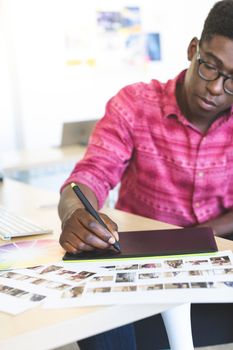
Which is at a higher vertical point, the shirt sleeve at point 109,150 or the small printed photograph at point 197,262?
the shirt sleeve at point 109,150

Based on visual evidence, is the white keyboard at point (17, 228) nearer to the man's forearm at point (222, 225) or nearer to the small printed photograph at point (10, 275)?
the small printed photograph at point (10, 275)

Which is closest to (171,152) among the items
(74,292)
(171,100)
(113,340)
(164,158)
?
(164,158)

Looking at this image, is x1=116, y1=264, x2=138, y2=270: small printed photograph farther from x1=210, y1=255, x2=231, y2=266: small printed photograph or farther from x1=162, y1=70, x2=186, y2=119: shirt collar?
x1=162, y1=70, x2=186, y2=119: shirt collar

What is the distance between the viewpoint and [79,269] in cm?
85

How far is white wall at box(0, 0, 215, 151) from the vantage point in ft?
13.7

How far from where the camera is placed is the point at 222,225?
4.22ft

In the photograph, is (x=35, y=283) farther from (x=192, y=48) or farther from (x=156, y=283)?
(x=192, y=48)

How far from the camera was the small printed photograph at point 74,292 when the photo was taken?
2.40 ft

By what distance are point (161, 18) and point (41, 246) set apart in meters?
4.42

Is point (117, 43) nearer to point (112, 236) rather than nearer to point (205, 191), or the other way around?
point (205, 191)

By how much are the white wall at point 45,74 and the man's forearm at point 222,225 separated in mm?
2981

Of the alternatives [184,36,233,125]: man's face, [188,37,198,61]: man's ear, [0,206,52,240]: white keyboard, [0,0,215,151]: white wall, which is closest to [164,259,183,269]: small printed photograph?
[0,206,52,240]: white keyboard

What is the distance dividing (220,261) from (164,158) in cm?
54

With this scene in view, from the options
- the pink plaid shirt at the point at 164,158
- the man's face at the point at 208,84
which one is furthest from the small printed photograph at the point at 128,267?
the man's face at the point at 208,84
